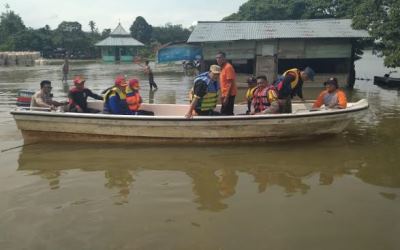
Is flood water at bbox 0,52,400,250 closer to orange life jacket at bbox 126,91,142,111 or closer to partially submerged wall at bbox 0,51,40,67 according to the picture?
orange life jacket at bbox 126,91,142,111

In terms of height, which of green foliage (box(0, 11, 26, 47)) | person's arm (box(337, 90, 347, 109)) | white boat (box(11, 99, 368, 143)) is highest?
green foliage (box(0, 11, 26, 47))

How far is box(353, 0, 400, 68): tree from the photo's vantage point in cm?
1711

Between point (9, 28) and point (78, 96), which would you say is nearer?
point (78, 96)

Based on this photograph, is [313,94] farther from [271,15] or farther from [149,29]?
[149,29]

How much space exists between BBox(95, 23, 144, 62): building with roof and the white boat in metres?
43.7

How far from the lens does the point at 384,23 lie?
701 inches

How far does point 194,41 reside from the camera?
64.2ft

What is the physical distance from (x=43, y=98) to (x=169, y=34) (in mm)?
64469

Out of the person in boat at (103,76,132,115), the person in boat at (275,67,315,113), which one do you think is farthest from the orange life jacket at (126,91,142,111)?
the person in boat at (275,67,315,113)

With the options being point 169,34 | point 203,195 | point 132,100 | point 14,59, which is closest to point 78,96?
point 132,100

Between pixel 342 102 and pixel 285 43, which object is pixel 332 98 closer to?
pixel 342 102

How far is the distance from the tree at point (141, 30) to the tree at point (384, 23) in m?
54.6

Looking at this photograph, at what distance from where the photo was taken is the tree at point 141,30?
71.1m

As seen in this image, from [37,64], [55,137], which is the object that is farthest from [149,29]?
[55,137]
